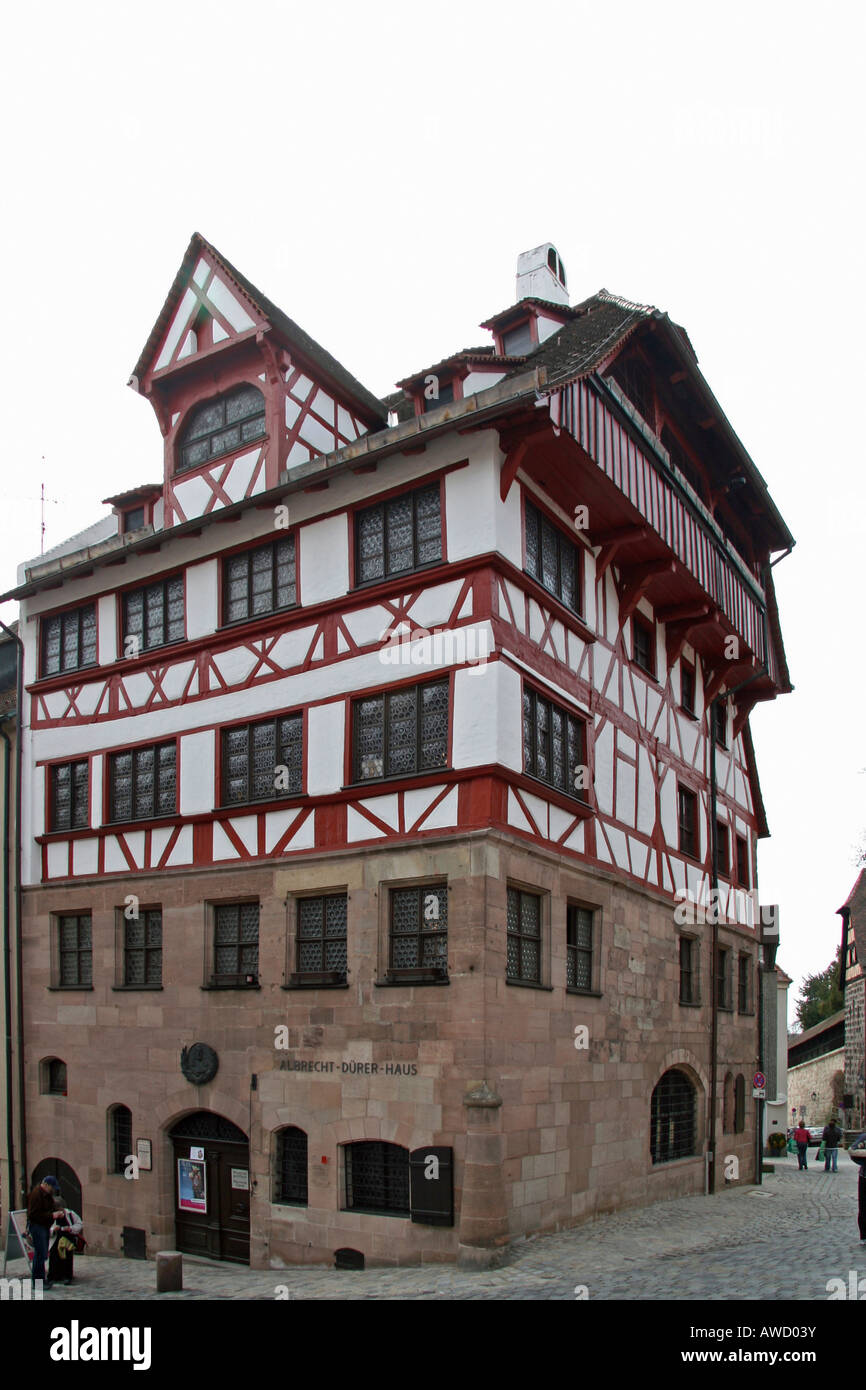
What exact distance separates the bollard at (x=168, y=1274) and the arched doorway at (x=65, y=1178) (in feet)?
20.3

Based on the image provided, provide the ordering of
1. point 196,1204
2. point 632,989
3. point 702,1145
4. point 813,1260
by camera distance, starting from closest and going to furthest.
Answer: point 813,1260
point 196,1204
point 632,989
point 702,1145

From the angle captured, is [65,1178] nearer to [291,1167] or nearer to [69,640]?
[291,1167]

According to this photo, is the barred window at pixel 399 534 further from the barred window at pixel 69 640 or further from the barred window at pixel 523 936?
the barred window at pixel 69 640

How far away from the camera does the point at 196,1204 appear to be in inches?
736

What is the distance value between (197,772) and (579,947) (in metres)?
6.73

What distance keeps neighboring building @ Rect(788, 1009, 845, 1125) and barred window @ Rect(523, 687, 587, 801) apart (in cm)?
3793

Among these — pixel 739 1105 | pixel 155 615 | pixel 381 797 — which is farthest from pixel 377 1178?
pixel 739 1105

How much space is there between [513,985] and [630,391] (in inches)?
432

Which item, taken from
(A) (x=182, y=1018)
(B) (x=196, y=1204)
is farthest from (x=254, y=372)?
(B) (x=196, y=1204)

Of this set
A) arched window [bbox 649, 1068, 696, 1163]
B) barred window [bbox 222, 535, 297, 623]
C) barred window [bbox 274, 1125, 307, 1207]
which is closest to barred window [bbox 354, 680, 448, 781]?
barred window [bbox 222, 535, 297, 623]

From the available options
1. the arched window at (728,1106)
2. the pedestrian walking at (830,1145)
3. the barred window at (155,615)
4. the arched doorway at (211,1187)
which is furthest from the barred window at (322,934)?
the pedestrian walking at (830,1145)

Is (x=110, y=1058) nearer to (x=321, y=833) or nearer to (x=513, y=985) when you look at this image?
(x=321, y=833)

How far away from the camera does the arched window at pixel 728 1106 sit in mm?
25053

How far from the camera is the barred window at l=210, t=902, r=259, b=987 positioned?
1873cm
